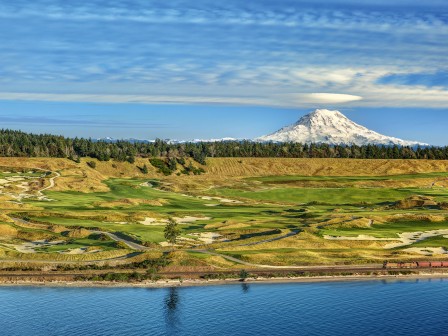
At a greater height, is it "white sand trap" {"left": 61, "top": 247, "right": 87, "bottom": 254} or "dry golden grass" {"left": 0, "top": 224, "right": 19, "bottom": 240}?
"dry golden grass" {"left": 0, "top": 224, "right": 19, "bottom": 240}

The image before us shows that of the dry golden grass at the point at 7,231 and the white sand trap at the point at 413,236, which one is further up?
the dry golden grass at the point at 7,231

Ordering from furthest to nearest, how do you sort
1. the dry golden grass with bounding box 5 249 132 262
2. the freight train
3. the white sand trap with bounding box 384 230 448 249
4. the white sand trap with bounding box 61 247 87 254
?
1. the white sand trap with bounding box 384 230 448 249
2. the white sand trap with bounding box 61 247 87 254
3. the dry golden grass with bounding box 5 249 132 262
4. the freight train

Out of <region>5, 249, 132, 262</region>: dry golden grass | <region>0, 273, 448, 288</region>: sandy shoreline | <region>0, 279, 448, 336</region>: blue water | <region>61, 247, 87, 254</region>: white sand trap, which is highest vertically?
<region>61, 247, 87, 254</region>: white sand trap

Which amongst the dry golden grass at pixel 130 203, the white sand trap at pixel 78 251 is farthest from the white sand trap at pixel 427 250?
the dry golden grass at pixel 130 203

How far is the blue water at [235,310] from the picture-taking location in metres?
71.9

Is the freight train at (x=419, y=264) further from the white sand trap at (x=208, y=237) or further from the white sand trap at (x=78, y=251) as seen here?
the white sand trap at (x=78, y=251)

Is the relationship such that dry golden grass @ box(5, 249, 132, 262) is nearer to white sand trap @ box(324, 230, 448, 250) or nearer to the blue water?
the blue water

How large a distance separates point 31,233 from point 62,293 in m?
40.4

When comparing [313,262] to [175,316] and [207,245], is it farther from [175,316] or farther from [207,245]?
[175,316]

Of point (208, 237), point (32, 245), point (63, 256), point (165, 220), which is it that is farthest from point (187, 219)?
point (63, 256)

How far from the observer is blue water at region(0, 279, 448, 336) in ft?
236

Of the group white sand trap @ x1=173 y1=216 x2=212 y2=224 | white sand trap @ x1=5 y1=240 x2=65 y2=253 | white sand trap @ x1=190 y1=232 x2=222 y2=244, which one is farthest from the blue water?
white sand trap @ x1=173 y1=216 x2=212 y2=224

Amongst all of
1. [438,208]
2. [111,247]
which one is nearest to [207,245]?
[111,247]

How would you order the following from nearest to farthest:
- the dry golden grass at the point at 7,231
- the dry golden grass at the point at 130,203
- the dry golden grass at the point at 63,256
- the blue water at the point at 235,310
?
the blue water at the point at 235,310, the dry golden grass at the point at 63,256, the dry golden grass at the point at 7,231, the dry golden grass at the point at 130,203
